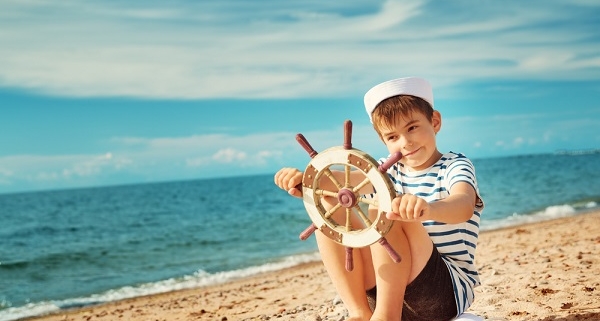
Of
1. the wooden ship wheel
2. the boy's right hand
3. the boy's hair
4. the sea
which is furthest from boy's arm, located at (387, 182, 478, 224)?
the sea

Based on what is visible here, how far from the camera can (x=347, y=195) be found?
2.71 m

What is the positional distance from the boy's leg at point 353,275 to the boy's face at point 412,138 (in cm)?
48

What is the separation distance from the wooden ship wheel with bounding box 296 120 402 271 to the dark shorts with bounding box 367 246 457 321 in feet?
0.87

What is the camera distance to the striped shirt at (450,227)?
2928 mm

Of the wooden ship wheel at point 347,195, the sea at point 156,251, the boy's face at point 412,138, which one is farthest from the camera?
the sea at point 156,251

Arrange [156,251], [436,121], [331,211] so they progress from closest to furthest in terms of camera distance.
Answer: [331,211]
[436,121]
[156,251]

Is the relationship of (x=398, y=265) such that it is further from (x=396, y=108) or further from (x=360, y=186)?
(x=396, y=108)

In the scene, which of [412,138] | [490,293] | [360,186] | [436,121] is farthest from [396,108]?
[490,293]

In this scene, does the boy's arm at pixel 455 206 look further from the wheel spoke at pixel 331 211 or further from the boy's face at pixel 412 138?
the wheel spoke at pixel 331 211

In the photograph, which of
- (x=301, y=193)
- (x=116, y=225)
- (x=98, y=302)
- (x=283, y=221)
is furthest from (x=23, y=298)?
(x=116, y=225)

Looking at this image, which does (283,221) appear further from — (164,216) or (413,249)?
(413,249)

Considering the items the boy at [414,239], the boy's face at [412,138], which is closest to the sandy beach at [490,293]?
the boy at [414,239]

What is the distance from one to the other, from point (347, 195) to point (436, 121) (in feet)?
2.16

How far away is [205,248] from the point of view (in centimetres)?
1402
